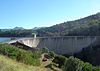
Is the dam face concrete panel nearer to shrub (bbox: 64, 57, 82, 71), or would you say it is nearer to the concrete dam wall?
the concrete dam wall

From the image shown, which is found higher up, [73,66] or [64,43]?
[73,66]

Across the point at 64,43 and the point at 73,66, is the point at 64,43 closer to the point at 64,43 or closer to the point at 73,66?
the point at 64,43

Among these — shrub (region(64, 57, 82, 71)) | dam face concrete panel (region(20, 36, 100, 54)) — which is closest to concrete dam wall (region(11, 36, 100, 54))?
dam face concrete panel (region(20, 36, 100, 54))

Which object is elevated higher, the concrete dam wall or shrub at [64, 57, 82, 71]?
shrub at [64, 57, 82, 71]

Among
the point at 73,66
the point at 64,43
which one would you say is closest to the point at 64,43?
the point at 64,43

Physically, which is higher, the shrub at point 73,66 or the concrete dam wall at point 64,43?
the shrub at point 73,66

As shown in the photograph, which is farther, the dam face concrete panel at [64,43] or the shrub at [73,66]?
the dam face concrete panel at [64,43]

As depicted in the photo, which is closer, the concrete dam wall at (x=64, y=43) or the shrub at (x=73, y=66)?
the shrub at (x=73, y=66)

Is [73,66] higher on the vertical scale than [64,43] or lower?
higher

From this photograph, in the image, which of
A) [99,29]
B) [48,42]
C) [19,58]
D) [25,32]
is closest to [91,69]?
[19,58]

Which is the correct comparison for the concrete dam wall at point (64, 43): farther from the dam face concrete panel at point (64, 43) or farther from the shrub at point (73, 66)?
the shrub at point (73, 66)

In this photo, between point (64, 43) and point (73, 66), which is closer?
point (73, 66)

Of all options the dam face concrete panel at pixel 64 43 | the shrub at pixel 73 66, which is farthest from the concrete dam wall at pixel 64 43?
the shrub at pixel 73 66

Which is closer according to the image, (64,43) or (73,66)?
(73,66)
